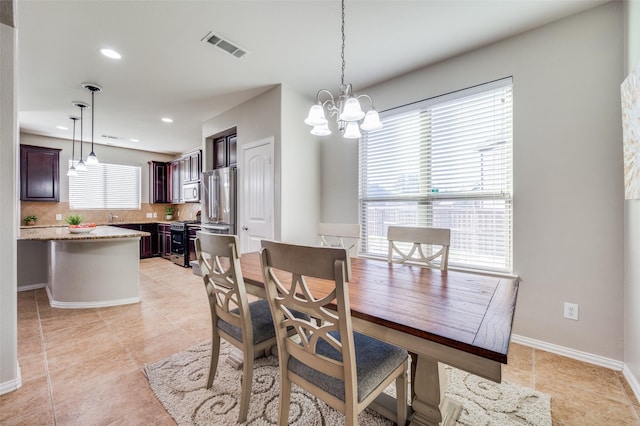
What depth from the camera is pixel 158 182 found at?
6.77 metres

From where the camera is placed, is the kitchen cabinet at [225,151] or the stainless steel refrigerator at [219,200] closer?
the stainless steel refrigerator at [219,200]

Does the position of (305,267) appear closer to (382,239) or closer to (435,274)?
(435,274)

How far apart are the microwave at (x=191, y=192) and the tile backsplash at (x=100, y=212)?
0.54 m

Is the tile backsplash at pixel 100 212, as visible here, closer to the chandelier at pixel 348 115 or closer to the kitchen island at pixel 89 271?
the kitchen island at pixel 89 271

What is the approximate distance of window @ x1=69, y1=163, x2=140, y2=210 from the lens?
19.1 ft

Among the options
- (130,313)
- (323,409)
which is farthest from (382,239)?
(130,313)

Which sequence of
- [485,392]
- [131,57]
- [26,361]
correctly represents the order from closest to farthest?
[485,392], [26,361], [131,57]

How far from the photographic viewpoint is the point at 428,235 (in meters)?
2.08

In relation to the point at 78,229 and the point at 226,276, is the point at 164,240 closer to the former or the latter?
the point at 78,229

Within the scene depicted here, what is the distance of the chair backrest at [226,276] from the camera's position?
1432 millimetres

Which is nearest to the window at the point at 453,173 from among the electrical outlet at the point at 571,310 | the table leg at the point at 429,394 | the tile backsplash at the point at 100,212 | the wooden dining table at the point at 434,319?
the electrical outlet at the point at 571,310

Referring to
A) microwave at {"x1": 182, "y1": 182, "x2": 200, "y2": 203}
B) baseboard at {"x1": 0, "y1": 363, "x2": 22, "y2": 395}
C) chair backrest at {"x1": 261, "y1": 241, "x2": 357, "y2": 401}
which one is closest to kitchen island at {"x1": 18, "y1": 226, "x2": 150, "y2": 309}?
baseboard at {"x1": 0, "y1": 363, "x2": 22, "y2": 395}

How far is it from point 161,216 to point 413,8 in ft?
23.8

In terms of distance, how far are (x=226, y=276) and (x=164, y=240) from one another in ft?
18.3
